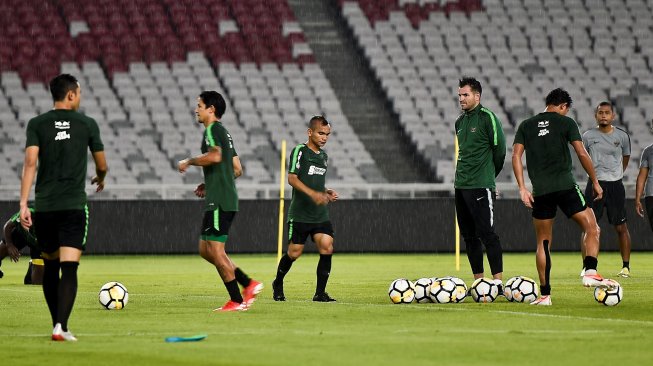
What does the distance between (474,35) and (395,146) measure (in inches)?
181

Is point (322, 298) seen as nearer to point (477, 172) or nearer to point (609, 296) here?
point (477, 172)

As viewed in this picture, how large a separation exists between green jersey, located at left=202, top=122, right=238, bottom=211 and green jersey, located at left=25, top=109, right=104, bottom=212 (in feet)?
7.09

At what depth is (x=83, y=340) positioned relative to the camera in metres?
8.75

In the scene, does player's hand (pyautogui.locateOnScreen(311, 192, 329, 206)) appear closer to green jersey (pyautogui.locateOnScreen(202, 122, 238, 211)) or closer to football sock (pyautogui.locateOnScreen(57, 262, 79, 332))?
green jersey (pyautogui.locateOnScreen(202, 122, 238, 211))

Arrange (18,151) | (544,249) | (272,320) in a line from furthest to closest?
(18,151)
(544,249)
(272,320)

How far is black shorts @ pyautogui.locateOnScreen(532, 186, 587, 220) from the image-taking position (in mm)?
11828

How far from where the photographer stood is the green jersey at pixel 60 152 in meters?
9.02

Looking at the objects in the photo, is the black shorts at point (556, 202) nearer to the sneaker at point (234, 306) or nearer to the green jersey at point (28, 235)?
the sneaker at point (234, 306)

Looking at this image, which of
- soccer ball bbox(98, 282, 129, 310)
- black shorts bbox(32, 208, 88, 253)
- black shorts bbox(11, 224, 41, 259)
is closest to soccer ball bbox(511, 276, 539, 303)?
soccer ball bbox(98, 282, 129, 310)

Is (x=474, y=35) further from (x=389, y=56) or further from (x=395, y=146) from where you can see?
(x=395, y=146)

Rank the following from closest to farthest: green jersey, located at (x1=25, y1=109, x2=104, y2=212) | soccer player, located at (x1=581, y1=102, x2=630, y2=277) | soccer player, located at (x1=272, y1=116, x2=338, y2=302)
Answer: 1. green jersey, located at (x1=25, y1=109, x2=104, y2=212)
2. soccer player, located at (x1=272, y1=116, x2=338, y2=302)
3. soccer player, located at (x1=581, y1=102, x2=630, y2=277)

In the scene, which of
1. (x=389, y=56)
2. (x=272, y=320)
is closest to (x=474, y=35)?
(x=389, y=56)

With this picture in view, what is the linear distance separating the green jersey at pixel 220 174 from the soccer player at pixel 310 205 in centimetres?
142

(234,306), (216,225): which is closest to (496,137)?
(216,225)
